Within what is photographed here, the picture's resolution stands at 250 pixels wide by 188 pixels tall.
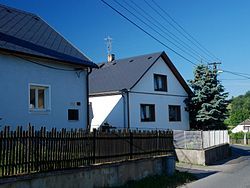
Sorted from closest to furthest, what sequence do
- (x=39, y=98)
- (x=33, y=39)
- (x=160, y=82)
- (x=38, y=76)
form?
(x=38, y=76)
(x=39, y=98)
(x=33, y=39)
(x=160, y=82)

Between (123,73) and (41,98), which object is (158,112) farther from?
(41,98)

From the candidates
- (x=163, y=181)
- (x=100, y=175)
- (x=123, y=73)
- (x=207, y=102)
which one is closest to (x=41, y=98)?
(x=163, y=181)

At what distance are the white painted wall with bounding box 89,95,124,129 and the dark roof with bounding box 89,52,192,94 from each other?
592 mm

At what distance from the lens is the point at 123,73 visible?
27.7 metres

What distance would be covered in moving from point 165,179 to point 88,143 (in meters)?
3.97

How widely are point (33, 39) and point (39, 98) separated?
9.57ft

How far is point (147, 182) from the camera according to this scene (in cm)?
1184

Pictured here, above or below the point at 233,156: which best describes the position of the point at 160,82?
above

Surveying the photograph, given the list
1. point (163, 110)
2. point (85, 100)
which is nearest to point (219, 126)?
point (163, 110)

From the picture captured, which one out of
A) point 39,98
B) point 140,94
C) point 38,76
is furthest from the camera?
point 140,94

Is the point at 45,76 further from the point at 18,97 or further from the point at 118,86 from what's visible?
the point at 118,86

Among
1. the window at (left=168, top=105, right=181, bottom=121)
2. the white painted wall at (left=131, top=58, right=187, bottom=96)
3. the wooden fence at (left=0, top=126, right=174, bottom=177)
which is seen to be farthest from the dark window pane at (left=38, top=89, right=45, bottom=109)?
the window at (left=168, top=105, right=181, bottom=121)

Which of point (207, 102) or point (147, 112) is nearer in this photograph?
point (147, 112)

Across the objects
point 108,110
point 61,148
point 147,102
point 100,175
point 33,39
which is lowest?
point 100,175
